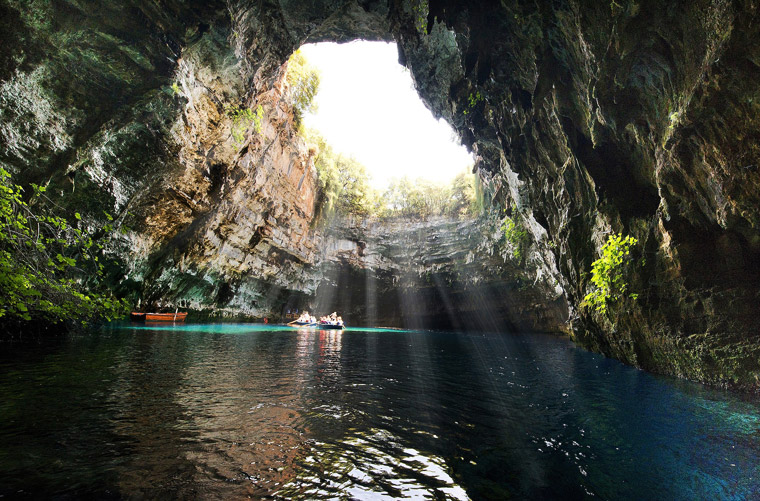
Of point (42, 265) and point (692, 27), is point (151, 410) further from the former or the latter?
point (692, 27)

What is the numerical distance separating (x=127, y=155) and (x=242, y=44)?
19.5 feet

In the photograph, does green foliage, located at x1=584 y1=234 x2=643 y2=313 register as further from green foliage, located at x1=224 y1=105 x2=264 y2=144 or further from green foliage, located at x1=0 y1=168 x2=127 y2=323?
green foliage, located at x1=224 y1=105 x2=264 y2=144

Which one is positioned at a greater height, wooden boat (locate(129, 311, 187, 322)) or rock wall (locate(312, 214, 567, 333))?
rock wall (locate(312, 214, 567, 333))

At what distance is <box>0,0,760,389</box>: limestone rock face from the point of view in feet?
16.4

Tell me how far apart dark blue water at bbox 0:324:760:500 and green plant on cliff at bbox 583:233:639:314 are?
2247 millimetres

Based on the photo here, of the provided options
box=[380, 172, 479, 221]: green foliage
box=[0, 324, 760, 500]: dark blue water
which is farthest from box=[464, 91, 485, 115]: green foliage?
box=[380, 172, 479, 221]: green foliage

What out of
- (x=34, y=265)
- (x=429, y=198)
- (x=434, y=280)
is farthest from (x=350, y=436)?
(x=434, y=280)

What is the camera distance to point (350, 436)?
3.20 metres

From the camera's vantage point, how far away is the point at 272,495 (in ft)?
6.88

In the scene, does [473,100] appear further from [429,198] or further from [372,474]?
[429,198]

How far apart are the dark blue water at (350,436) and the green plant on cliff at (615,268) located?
2.25m

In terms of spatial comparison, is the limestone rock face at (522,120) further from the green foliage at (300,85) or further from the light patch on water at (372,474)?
the light patch on water at (372,474)

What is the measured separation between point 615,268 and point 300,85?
68.5 ft

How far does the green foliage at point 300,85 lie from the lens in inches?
794
